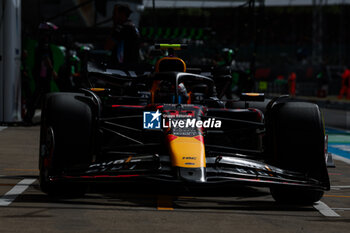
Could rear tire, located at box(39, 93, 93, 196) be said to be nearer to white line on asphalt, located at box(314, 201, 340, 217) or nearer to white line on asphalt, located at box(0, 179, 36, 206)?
white line on asphalt, located at box(0, 179, 36, 206)

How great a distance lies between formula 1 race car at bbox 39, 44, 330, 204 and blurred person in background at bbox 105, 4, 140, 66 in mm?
4405

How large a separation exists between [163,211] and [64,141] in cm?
120

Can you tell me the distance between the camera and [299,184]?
24.5 ft

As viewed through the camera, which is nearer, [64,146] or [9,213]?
[9,213]

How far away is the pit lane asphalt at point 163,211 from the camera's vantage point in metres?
6.35

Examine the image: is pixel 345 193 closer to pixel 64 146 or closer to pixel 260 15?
pixel 64 146

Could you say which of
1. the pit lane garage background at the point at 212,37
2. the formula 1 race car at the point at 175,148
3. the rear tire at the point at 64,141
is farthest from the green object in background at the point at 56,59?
the rear tire at the point at 64,141

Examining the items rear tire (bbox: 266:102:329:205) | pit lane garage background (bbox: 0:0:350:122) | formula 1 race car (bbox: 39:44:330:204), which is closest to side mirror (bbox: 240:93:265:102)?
formula 1 race car (bbox: 39:44:330:204)

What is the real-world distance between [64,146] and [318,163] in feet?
7.59

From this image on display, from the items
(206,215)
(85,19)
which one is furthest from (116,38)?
(85,19)

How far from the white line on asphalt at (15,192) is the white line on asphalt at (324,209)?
272 cm

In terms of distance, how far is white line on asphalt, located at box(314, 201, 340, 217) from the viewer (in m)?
7.23

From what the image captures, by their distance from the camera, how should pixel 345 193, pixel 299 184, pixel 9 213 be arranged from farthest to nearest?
pixel 345 193 < pixel 299 184 < pixel 9 213

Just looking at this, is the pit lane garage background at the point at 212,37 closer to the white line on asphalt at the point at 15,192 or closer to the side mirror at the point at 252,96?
the side mirror at the point at 252,96
